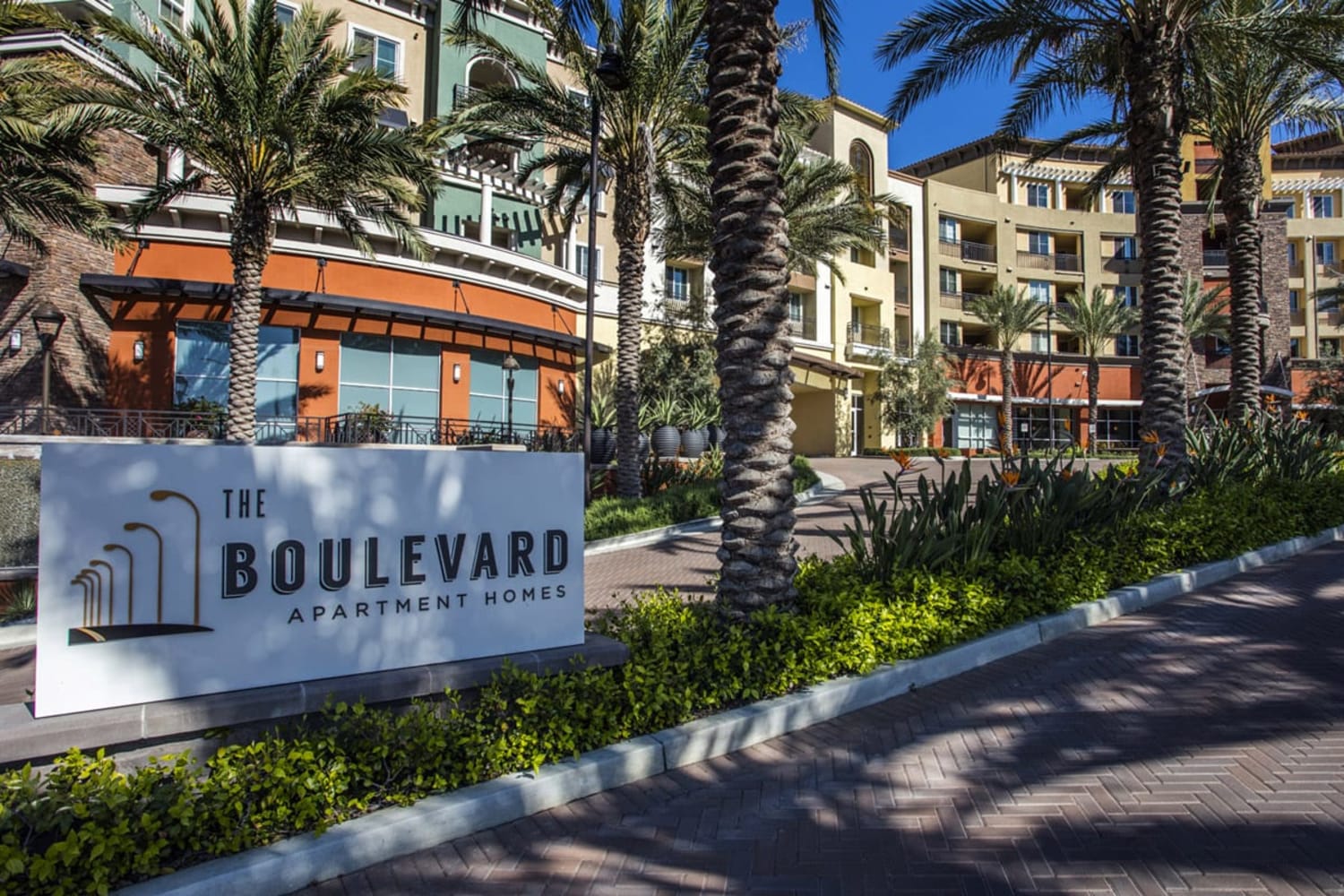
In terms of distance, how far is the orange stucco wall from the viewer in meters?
20.3

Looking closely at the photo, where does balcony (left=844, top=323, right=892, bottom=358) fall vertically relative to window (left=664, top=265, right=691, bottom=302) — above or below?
below

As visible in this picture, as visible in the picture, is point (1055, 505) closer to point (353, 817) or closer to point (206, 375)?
point (353, 817)

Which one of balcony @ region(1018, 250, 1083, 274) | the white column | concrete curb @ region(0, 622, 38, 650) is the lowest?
concrete curb @ region(0, 622, 38, 650)

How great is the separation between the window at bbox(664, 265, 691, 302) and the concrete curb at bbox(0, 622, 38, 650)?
25770mm

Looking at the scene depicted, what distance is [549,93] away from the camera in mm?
16500

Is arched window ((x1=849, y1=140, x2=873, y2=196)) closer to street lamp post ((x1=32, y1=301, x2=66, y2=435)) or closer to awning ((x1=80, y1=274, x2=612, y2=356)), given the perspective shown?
awning ((x1=80, y1=274, x2=612, y2=356))

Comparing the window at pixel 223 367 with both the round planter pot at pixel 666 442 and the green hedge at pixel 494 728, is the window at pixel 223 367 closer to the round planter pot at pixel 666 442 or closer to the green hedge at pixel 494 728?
the round planter pot at pixel 666 442

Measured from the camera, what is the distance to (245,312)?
1537 centimetres

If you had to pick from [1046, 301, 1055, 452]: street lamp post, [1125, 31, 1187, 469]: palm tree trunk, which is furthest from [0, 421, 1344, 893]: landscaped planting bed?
[1046, 301, 1055, 452]: street lamp post

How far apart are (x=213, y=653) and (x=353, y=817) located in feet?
3.25

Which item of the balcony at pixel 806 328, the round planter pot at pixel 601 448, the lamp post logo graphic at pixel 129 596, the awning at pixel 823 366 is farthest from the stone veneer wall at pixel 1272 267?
the lamp post logo graphic at pixel 129 596

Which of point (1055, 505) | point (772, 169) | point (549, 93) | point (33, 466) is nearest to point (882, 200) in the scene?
point (549, 93)

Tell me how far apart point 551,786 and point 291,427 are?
19459 mm

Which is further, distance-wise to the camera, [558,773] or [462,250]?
[462,250]
